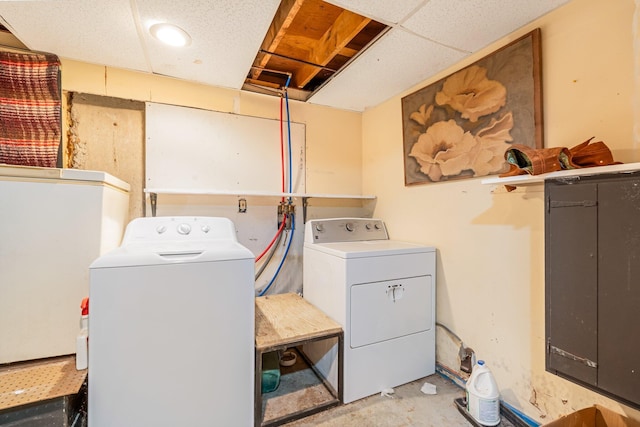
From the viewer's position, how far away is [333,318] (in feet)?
5.94

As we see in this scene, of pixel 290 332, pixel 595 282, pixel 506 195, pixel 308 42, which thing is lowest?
pixel 290 332

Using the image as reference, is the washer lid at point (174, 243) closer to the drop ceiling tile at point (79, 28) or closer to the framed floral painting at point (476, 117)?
the drop ceiling tile at point (79, 28)

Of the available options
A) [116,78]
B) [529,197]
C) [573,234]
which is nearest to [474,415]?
[573,234]

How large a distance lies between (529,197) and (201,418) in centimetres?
200

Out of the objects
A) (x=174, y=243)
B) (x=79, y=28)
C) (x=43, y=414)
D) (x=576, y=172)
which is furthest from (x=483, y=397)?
(x=79, y=28)

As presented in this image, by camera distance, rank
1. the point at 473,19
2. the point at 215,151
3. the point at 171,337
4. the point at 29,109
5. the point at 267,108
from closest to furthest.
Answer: the point at 171,337, the point at 473,19, the point at 29,109, the point at 215,151, the point at 267,108

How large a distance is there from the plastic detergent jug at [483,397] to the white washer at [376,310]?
40 centimetres

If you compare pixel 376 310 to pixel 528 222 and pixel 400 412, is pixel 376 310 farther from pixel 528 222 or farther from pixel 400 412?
pixel 528 222

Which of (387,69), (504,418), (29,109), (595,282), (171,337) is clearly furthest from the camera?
(387,69)

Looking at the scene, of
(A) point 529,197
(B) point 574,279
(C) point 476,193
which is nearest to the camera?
(B) point 574,279

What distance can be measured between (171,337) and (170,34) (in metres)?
Result: 1.62

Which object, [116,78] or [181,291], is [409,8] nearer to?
[181,291]

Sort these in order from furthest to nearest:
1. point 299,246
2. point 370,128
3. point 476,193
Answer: point 370,128
point 299,246
point 476,193

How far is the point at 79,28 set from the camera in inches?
60.3
